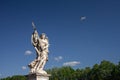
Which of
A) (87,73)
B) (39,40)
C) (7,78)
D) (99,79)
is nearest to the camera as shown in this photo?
(39,40)

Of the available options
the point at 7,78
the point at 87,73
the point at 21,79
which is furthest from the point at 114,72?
the point at 7,78

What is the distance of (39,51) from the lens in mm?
24766

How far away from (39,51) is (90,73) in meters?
65.7

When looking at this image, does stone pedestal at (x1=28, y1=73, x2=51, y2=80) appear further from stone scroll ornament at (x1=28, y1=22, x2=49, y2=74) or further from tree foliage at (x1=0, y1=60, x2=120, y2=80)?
tree foliage at (x1=0, y1=60, x2=120, y2=80)

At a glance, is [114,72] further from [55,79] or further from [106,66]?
[55,79]

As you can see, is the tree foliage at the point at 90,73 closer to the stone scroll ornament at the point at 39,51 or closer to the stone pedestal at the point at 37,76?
A: the stone scroll ornament at the point at 39,51

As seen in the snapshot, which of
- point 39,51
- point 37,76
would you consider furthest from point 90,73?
point 37,76

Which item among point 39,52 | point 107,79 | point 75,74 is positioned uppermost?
point 75,74

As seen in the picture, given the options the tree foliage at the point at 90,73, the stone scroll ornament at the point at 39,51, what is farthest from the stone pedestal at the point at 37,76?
the tree foliage at the point at 90,73

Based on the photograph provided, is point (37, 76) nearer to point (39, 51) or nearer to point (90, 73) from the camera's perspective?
point (39, 51)

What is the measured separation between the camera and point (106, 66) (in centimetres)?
8212

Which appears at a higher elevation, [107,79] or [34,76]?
[107,79]

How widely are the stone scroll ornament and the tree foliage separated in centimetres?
5025

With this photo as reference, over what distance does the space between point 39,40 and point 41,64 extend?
2.08 metres
